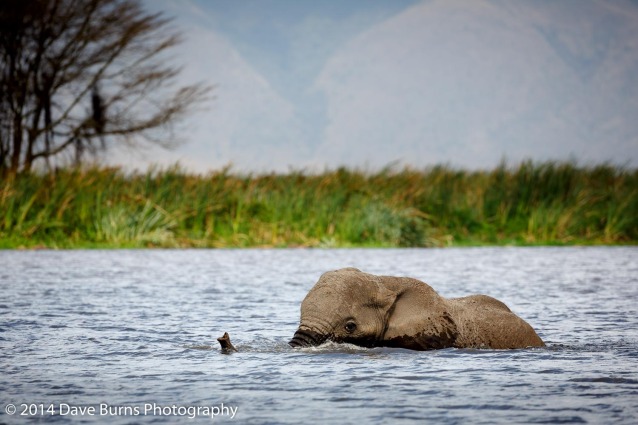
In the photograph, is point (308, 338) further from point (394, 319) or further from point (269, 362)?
point (394, 319)

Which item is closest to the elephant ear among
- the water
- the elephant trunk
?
the water

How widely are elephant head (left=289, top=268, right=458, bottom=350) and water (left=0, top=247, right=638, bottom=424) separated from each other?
0.12m

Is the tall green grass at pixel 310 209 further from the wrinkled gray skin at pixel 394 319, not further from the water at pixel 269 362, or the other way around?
the wrinkled gray skin at pixel 394 319

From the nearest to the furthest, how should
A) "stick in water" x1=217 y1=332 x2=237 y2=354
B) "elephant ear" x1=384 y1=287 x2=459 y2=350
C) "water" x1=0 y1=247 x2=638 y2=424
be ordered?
1. "water" x1=0 y1=247 x2=638 y2=424
2. "stick in water" x1=217 y1=332 x2=237 y2=354
3. "elephant ear" x1=384 y1=287 x2=459 y2=350

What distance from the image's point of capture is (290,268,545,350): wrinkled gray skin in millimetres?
7668

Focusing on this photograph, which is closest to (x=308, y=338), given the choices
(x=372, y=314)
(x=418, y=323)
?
(x=372, y=314)

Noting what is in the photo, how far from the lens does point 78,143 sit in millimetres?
35656

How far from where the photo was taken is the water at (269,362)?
18.9ft

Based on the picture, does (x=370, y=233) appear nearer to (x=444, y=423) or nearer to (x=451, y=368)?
(x=451, y=368)

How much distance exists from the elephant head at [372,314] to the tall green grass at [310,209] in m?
15.6

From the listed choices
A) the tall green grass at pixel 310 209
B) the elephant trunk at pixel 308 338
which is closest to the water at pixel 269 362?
the elephant trunk at pixel 308 338

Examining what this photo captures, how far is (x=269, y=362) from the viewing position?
7.41 metres

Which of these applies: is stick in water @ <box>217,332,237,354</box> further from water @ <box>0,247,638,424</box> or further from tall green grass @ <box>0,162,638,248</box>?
tall green grass @ <box>0,162,638,248</box>

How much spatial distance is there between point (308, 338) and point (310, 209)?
56.2 feet
